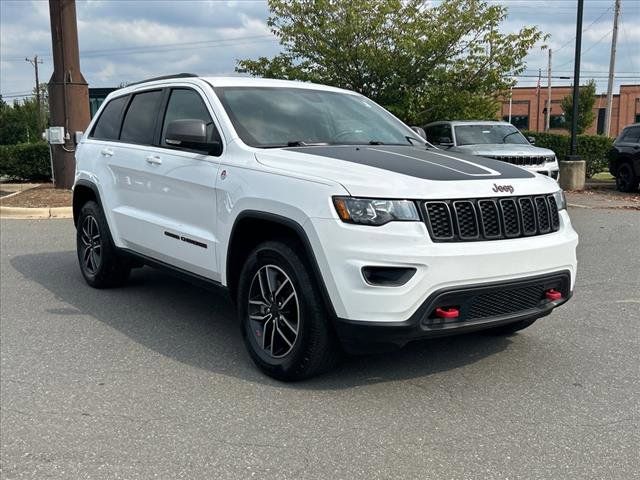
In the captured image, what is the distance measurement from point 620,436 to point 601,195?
1390 cm

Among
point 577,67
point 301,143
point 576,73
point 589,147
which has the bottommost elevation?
point 589,147

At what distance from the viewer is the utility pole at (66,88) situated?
1389 cm

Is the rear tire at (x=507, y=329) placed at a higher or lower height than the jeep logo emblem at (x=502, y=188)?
lower

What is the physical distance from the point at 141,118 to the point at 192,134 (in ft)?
5.17

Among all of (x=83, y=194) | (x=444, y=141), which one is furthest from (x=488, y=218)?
(x=444, y=141)

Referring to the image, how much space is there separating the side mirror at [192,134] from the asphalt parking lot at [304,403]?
1.41 metres

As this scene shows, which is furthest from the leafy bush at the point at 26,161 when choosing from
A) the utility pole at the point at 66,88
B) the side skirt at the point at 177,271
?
the side skirt at the point at 177,271

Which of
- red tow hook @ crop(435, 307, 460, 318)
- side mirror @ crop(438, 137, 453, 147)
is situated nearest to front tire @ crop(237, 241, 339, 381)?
red tow hook @ crop(435, 307, 460, 318)

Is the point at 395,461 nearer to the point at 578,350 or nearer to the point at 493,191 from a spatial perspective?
the point at 493,191

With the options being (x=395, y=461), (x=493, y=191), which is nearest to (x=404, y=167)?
(x=493, y=191)

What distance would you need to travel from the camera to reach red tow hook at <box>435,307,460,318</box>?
362cm

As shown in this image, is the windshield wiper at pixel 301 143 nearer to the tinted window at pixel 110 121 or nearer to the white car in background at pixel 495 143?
the tinted window at pixel 110 121

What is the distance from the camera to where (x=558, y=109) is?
7281 cm

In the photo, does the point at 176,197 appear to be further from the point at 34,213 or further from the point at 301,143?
the point at 34,213
